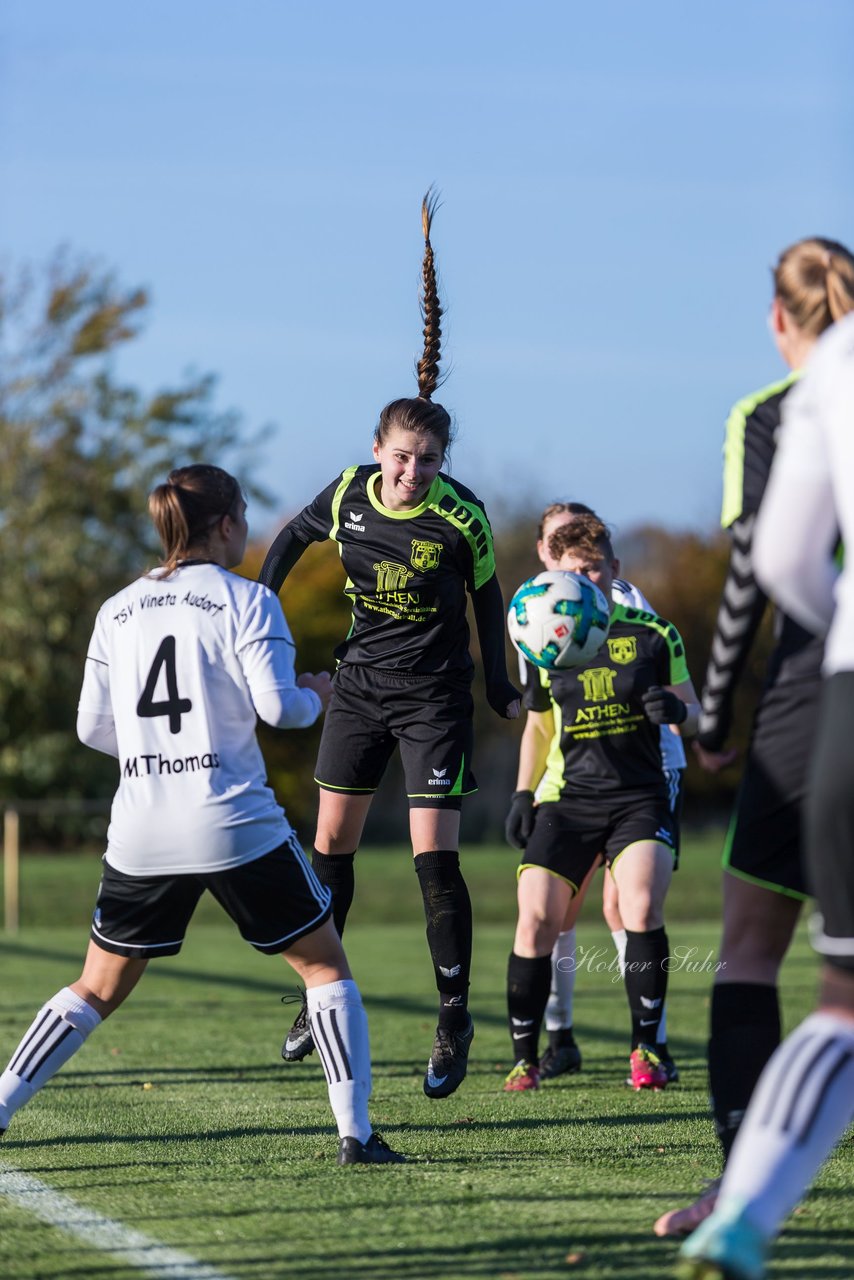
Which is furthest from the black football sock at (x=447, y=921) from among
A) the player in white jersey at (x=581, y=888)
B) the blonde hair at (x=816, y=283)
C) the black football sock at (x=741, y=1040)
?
the blonde hair at (x=816, y=283)

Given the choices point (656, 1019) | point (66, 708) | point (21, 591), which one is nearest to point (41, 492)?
point (21, 591)

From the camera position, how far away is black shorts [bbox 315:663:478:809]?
6105mm

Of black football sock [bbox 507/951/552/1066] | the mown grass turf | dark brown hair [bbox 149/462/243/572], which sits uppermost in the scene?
dark brown hair [bbox 149/462/243/572]

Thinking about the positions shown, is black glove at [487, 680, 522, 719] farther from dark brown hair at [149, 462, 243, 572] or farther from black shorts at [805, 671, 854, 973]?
black shorts at [805, 671, 854, 973]

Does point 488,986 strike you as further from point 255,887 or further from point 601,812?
point 255,887

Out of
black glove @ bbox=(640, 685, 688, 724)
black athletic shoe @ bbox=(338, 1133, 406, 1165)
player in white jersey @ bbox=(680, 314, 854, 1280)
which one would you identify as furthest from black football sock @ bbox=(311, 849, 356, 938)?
player in white jersey @ bbox=(680, 314, 854, 1280)

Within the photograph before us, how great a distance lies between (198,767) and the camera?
4.45 meters

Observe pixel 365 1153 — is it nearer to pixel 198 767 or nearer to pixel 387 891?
pixel 198 767

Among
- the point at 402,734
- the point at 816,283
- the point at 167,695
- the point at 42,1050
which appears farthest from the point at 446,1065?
the point at 816,283

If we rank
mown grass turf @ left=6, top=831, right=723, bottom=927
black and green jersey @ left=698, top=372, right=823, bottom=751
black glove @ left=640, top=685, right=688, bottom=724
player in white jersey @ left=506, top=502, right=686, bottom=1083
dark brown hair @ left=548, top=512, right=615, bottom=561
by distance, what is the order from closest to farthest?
black and green jersey @ left=698, top=372, right=823, bottom=751
black glove @ left=640, top=685, right=688, bottom=724
dark brown hair @ left=548, top=512, right=615, bottom=561
player in white jersey @ left=506, top=502, right=686, bottom=1083
mown grass turf @ left=6, top=831, right=723, bottom=927

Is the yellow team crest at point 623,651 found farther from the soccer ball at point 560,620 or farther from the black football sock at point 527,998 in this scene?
the black football sock at point 527,998

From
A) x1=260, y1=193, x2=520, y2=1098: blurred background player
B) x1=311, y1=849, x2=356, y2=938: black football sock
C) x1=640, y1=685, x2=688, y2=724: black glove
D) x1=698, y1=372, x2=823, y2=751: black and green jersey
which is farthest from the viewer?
x1=640, y1=685, x2=688, y2=724: black glove

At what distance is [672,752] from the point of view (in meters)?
7.46

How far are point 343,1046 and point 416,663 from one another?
1826mm
